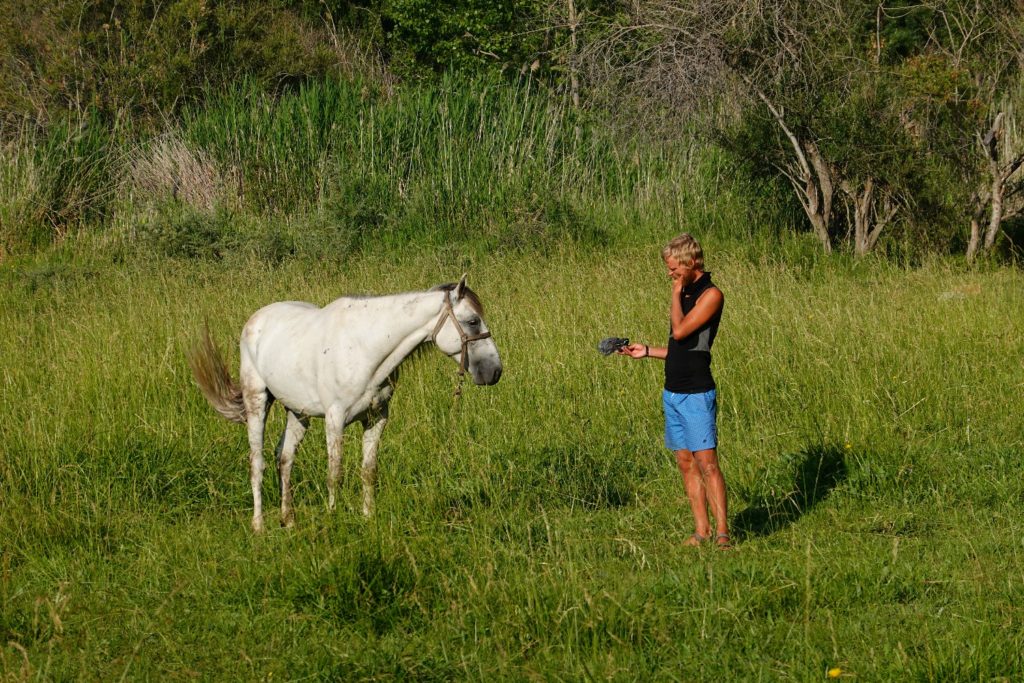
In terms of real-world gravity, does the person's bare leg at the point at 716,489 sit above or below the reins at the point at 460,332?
below

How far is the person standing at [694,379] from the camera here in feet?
18.4

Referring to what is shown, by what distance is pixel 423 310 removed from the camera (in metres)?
5.83

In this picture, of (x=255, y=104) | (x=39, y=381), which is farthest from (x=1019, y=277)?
(x=255, y=104)

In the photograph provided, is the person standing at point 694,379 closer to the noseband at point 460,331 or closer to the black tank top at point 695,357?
the black tank top at point 695,357

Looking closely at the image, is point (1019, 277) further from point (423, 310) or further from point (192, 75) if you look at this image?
point (192, 75)

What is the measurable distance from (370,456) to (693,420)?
1.73 meters

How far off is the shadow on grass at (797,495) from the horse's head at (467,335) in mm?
Answer: 1642

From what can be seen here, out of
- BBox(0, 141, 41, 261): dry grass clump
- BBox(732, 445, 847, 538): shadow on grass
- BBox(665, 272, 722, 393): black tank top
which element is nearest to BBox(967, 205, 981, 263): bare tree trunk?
BBox(732, 445, 847, 538): shadow on grass

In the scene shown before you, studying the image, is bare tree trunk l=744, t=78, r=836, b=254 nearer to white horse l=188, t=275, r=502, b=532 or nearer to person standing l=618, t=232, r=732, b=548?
person standing l=618, t=232, r=732, b=548

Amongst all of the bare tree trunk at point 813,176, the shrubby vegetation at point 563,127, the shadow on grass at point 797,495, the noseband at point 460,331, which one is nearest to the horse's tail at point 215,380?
the noseband at point 460,331

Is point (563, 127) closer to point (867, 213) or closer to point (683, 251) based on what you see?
point (867, 213)

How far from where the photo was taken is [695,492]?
576 centimetres

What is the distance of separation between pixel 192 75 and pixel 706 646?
2022cm

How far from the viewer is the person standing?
561 cm
